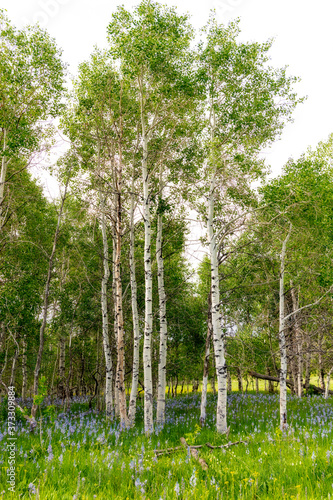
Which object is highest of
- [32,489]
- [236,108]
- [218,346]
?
[236,108]

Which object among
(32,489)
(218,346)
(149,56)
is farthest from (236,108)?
(32,489)

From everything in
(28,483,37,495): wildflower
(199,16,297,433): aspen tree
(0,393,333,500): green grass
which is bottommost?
(0,393,333,500): green grass

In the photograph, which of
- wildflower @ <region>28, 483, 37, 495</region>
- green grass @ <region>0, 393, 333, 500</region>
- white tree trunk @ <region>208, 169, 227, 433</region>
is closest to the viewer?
wildflower @ <region>28, 483, 37, 495</region>

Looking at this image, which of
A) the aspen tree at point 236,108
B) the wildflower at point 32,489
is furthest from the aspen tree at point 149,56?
the wildflower at point 32,489

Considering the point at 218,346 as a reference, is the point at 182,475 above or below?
below

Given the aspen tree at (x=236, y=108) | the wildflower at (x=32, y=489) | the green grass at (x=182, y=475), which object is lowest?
the green grass at (x=182, y=475)

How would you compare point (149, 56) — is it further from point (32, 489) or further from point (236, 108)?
point (32, 489)

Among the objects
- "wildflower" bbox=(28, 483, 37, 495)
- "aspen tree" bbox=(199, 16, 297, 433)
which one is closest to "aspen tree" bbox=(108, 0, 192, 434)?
"aspen tree" bbox=(199, 16, 297, 433)

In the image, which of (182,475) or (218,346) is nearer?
(182,475)

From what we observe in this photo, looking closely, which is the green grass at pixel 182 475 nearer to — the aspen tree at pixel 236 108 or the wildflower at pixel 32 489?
the wildflower at pixel 32 489

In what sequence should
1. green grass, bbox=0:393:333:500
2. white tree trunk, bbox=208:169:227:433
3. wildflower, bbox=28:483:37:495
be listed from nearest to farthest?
wildflower, bbox=28:483:37:495
green grass, bbox=0:393:333:500
white tree trunk, bbox=208:169:227:433

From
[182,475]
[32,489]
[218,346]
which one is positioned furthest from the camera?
[218,346]

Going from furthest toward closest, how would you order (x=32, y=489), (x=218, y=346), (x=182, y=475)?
(x=218, y=346)
(x=182, y=475)
(x=32, y=489)

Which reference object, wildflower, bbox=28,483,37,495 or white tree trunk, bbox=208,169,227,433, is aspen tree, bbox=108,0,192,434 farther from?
wildflower, bbox=28,483,37,495
